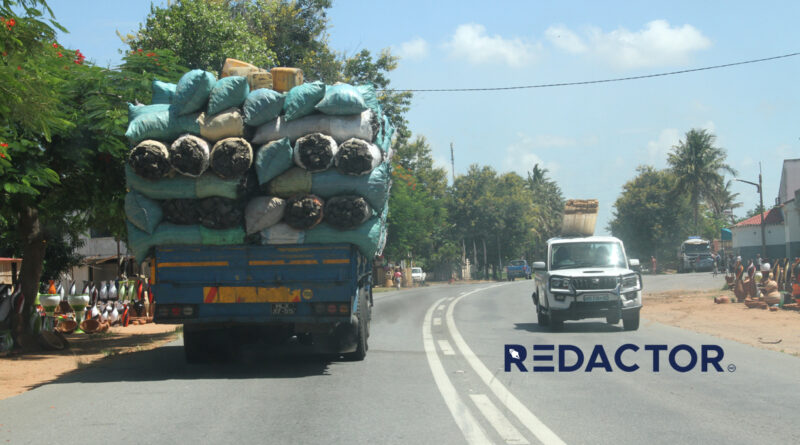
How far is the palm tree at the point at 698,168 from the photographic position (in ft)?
255

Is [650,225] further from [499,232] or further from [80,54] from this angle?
[80,54]

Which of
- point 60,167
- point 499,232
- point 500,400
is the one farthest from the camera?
point 499,232

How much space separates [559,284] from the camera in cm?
1536

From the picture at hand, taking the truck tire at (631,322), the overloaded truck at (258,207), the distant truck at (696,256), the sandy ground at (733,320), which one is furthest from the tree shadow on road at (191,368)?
the distant truck at (696,256)

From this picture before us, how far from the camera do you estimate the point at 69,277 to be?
1395 inches

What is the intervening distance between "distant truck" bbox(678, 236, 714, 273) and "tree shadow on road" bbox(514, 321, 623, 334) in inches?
1922

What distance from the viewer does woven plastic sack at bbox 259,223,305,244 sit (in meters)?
9.70

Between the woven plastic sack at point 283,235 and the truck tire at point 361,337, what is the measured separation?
4.92ft

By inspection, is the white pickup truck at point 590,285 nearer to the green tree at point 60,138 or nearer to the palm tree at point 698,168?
the green tree at point 60,138

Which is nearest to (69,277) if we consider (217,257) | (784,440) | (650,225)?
(217,257)

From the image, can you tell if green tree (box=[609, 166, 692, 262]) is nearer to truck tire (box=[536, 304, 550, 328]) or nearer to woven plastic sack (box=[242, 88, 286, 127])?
truck tire (box=[536, 304, 550, 328])

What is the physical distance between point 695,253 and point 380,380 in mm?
59219

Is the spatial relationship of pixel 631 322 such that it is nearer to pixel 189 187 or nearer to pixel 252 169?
pixel 252 169

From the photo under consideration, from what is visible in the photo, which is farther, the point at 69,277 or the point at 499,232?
the point at 499,232
